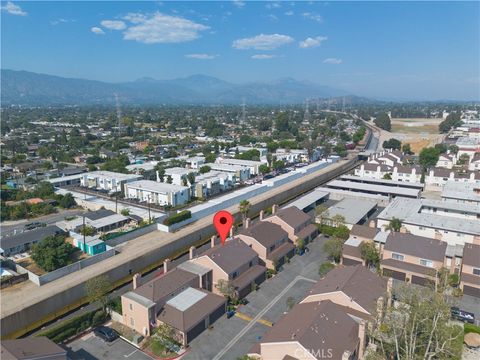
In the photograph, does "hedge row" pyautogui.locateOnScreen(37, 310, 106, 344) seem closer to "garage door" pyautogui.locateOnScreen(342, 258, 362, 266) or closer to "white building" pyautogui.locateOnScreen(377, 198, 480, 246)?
"garage door" pyautogui.locateOnScreen(342, 258, 362, 266)

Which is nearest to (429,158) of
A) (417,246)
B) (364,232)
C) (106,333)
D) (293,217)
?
(364,232)

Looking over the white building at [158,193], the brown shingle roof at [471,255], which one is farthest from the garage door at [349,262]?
the white building at [158,193]

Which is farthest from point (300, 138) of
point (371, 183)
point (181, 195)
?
point (181, 195)

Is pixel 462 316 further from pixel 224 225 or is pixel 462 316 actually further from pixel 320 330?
pixel 224 225

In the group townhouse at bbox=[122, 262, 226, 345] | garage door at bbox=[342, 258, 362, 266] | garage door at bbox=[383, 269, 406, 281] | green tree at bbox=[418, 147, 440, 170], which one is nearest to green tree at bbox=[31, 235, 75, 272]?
townhouse at bbox=[122, 262, 226, 345]

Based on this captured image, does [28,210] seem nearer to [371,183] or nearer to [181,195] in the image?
[181,195]

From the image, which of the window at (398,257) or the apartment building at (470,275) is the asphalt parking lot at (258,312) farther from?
the apartment building at (470,275)
